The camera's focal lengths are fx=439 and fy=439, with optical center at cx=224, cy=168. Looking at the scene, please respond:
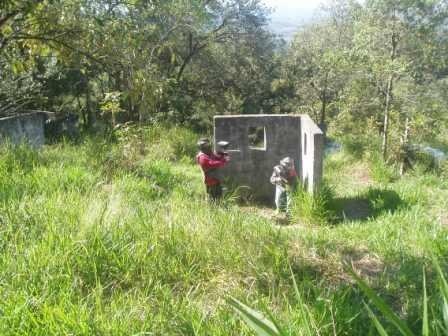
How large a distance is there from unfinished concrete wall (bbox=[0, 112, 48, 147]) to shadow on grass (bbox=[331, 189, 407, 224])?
5924 mm

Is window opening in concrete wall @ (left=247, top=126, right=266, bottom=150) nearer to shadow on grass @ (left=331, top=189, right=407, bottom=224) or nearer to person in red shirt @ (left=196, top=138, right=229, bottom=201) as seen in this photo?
person in red shirt @ (left=196, top=138, right=229, bottom=201)

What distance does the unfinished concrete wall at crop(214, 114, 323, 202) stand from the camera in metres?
9.33

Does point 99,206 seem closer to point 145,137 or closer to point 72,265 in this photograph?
point 72,265

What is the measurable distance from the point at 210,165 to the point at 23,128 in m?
4.77

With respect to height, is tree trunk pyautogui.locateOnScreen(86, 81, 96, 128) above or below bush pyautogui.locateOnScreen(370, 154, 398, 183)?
above

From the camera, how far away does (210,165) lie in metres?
7.39

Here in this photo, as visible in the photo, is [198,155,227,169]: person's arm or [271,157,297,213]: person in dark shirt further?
[271,157,297,213]: person in dark shirt

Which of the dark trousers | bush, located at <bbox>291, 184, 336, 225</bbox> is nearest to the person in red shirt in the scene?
the dark trousers

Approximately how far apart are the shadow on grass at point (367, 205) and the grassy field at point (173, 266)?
4.67 ft

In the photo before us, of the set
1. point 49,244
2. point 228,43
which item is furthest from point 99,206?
point 228,43

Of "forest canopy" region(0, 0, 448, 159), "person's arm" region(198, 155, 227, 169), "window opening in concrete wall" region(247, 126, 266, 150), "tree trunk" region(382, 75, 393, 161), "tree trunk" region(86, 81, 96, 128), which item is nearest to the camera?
"forest canopy" region(0, 0, 448, 159)

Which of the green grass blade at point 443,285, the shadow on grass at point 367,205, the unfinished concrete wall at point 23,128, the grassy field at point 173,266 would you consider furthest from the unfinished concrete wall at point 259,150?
the green grass blade at point 443,285

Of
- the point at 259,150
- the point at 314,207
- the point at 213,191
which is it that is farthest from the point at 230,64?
the point at 314,207

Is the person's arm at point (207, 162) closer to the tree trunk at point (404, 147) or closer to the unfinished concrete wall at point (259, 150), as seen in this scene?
the unfinished concrete wall at point (259, 150)
